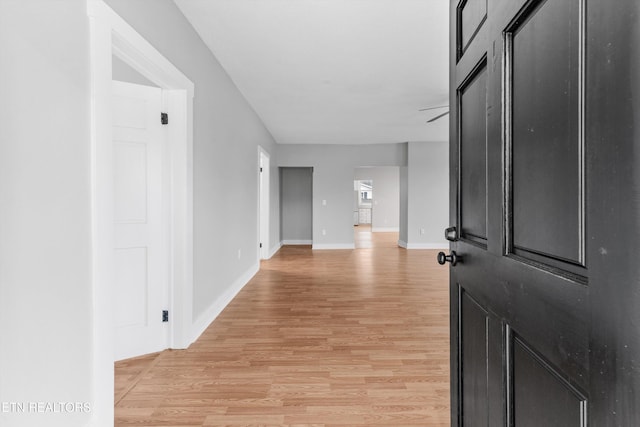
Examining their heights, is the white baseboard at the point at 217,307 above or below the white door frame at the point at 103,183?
below

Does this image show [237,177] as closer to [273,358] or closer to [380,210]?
[273,358]

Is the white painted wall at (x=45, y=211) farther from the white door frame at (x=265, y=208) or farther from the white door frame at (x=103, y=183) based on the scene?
the white door frame at (x=265, y=208)

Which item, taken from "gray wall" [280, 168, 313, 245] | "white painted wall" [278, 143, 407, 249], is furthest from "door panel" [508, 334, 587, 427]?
"gray wall" [280, 168, 313, 245]

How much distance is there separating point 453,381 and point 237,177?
338 centimetres

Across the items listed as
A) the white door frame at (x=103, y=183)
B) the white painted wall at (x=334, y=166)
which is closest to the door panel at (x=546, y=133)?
the white door frame at (x=103, y=183)

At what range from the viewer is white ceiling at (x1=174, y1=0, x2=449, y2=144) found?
239 cm

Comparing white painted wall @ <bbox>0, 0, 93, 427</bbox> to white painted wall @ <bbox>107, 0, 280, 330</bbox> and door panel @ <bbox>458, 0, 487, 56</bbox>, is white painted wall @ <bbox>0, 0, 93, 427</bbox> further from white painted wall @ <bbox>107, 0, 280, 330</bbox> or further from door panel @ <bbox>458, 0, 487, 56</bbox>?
door panel @ <bbox>458, 0, 487, 56</bbox>

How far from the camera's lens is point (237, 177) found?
4027 mm

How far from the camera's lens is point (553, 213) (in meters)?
0.60

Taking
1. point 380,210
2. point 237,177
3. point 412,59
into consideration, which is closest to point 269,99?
point 237,177

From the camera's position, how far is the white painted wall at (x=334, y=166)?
775cm

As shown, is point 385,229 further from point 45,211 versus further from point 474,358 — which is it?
point 45,211

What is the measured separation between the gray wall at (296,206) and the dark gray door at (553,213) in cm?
768

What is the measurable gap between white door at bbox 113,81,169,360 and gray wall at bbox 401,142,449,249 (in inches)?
242
